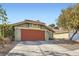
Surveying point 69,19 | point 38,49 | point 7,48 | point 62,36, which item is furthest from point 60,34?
point 7,48

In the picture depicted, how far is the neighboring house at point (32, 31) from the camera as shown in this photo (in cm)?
699

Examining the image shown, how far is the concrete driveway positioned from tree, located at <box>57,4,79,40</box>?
408 mm

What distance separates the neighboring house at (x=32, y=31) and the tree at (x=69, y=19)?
0.87ft

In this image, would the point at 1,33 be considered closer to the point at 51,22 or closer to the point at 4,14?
the point at 4,14

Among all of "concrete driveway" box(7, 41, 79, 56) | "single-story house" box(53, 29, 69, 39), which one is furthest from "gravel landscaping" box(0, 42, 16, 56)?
"single-story house" box(53, 29, 69, 39)

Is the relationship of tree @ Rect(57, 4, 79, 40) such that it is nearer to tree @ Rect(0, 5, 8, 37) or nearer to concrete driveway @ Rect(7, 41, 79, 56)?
concrete driveway @ Rect(7, 41, 79, 56)

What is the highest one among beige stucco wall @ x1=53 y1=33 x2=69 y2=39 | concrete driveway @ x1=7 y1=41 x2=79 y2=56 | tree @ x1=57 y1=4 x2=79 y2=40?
tree @ x1=57 y1=4 x2=79 y2=40

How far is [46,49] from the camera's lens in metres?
6.94

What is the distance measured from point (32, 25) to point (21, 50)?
52 centimetres

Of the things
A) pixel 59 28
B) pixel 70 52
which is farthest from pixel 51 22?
pixel 70 52

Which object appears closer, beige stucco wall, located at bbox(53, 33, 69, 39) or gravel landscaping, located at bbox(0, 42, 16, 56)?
gravel landscaping, located at bbox(0, 42, 16, 56)

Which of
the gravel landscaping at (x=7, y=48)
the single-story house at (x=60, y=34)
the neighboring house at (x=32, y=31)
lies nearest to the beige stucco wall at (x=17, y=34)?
the neighboring house at (x=32, y=31)

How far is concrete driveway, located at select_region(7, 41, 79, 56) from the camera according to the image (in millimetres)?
6871

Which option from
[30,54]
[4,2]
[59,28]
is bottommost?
[30,54]
